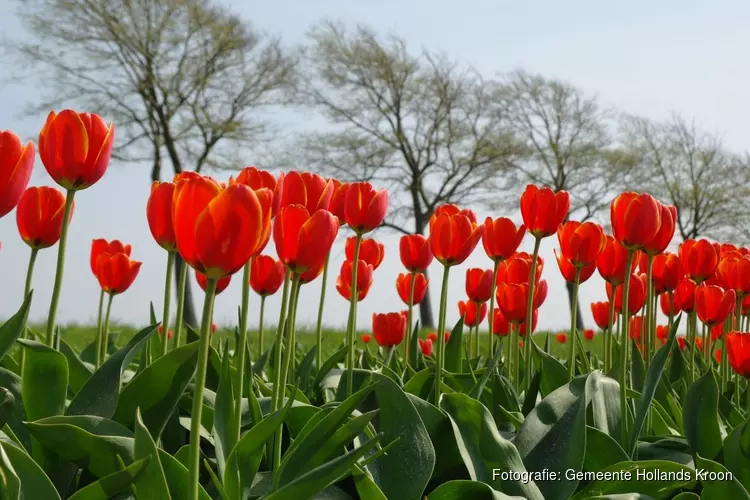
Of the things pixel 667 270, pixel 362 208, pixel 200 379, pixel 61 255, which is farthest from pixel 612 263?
pixel 200 379

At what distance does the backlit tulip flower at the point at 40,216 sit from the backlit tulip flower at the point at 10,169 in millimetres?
345

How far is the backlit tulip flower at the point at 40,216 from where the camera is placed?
181 centimetres

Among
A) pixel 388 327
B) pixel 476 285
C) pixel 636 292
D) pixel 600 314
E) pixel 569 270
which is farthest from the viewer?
pixel 600 314

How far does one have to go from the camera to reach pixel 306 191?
5.27 ft

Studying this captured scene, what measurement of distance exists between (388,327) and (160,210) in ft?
Result: 5.95

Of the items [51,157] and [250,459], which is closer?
[250,459]

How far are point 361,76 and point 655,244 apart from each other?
20.1 metres

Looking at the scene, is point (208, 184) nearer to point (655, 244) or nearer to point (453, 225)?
point (453, 225)

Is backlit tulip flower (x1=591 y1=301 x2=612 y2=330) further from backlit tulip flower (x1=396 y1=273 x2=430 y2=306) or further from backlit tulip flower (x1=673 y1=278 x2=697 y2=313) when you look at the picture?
backlit tulip flower (x1=396 y1=273 x2=430 y2=306)

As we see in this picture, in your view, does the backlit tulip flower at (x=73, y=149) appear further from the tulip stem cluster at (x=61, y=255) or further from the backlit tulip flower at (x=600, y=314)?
the backlit tulip flower at (x=600, y=314)

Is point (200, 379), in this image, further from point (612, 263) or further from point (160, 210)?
→ point (612, 263)

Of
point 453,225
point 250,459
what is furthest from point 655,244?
point 250,459

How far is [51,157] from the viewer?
4.89 ft

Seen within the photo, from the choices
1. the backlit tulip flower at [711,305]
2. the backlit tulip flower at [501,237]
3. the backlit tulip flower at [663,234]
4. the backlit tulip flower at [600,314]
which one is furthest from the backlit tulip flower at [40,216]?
the backlit tulip flower at [600,314]
